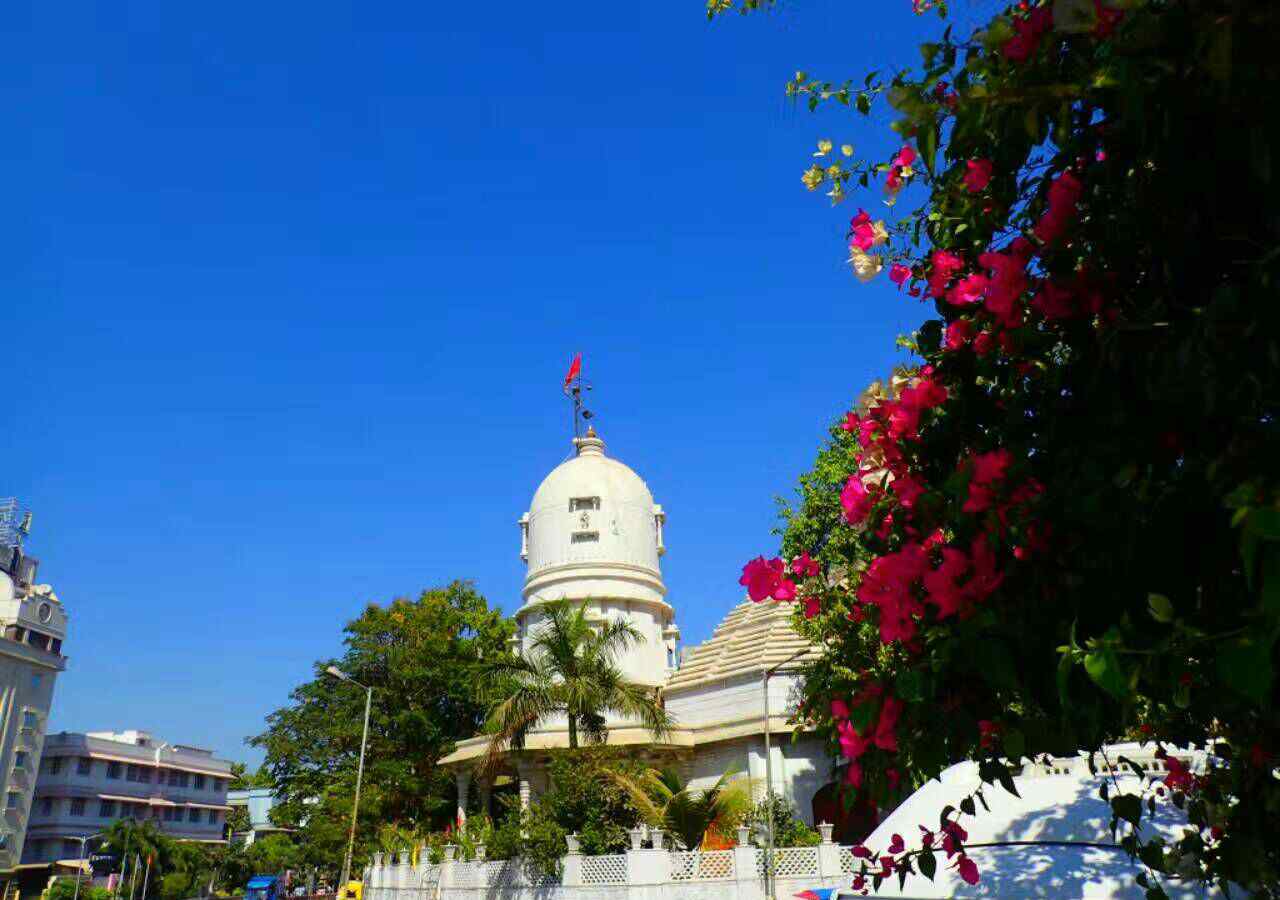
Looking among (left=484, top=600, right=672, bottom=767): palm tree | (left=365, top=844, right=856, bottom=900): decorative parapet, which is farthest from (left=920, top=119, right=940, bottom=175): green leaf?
(left=484, top=600, right=672, bottom=767): palm tree

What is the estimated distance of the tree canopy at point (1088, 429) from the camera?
6.54ft

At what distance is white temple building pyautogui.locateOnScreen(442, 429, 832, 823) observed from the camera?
23.3m

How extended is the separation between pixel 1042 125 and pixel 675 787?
19.5 metres

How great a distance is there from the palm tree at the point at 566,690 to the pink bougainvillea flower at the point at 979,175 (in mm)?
18193

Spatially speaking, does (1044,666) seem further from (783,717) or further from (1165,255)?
(783,717)

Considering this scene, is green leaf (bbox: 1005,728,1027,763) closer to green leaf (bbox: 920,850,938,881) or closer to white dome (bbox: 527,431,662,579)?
green leaf (bbox: 920,850,938,881)

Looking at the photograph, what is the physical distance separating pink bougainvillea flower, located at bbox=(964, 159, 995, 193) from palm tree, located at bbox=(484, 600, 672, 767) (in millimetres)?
18193

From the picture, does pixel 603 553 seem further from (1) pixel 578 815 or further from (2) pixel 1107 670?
(2) pixel 1107 670

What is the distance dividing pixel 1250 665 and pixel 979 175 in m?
1.72

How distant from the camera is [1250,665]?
5.46 ft

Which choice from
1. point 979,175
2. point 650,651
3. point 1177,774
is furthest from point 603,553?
point 979,175

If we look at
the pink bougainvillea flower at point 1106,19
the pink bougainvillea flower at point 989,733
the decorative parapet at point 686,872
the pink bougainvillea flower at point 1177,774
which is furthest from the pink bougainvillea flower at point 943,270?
the decorative parapet at point 686,872

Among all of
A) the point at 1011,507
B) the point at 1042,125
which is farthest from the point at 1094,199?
the point at 1011,507

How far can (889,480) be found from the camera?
10.8 feet
